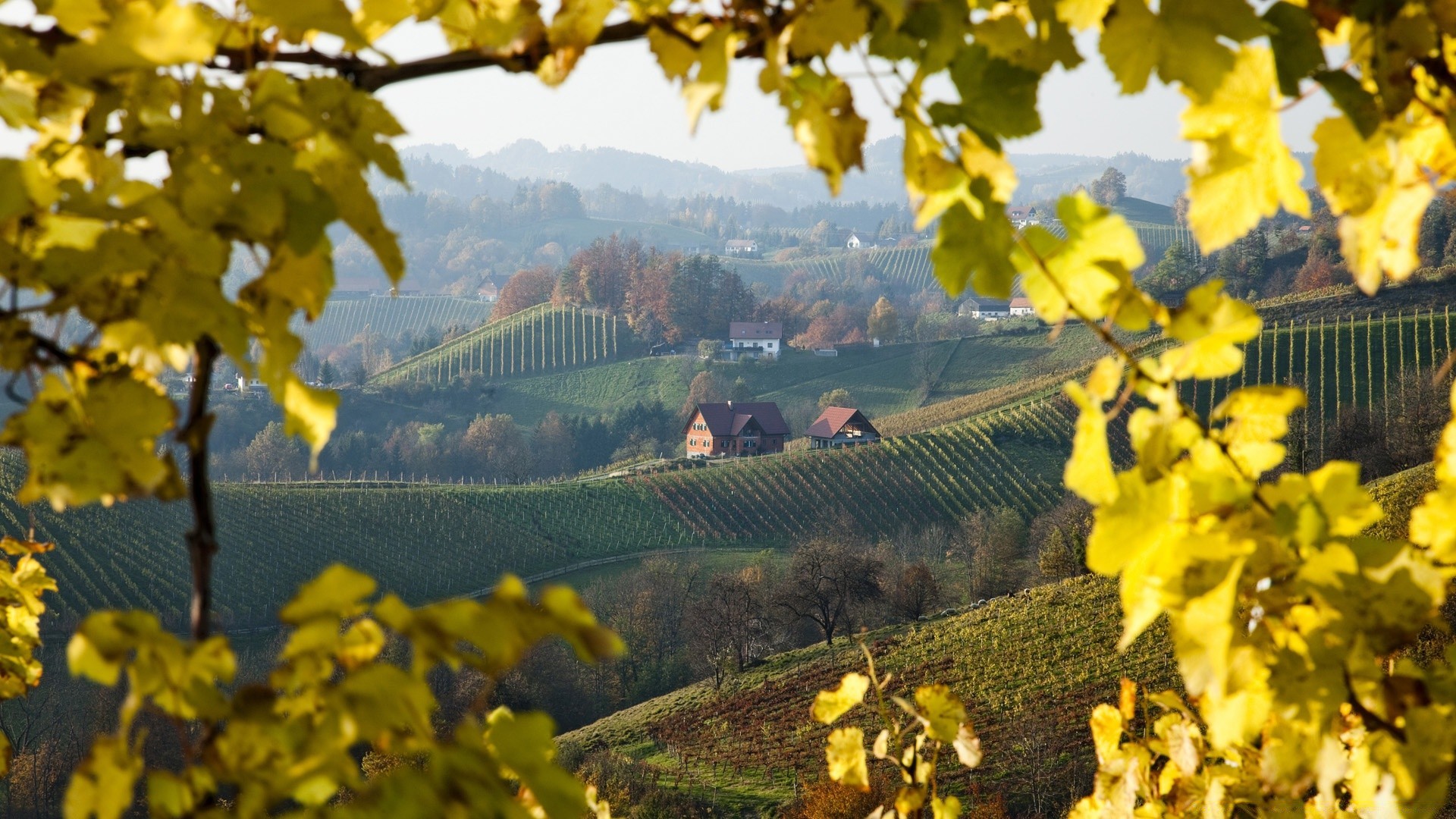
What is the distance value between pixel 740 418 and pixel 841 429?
5420mm

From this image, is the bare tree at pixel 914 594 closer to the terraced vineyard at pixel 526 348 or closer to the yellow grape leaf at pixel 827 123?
the yellow grape leaf at pixel 827 123

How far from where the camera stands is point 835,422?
138ft

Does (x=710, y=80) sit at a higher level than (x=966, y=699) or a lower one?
higher

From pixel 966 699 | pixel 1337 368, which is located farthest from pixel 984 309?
pixel 966 699

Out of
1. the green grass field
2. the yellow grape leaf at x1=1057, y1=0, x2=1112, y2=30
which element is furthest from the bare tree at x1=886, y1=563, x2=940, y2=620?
the green grass field

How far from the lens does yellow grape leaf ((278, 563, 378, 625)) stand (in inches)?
21.0

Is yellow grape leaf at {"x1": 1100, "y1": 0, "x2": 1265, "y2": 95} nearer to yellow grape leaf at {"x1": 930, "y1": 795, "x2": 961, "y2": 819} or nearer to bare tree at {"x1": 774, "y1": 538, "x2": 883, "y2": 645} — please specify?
yellow grape leaf at {"x1": 930, "y1": 795, "x2": 961, "y2": 819}

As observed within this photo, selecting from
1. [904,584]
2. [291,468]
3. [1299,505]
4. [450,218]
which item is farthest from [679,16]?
[450,218]

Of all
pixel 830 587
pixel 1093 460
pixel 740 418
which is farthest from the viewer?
pixel 740 418

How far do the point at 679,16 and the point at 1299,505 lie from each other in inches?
22.2

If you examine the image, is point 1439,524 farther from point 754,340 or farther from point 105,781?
point 754,340

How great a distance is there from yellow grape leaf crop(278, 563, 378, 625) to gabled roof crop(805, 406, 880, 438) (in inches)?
1579

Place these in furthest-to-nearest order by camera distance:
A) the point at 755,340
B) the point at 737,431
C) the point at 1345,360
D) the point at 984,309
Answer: the point at 984,309, the point at 755,340, the point at 737,431, the point at 1345,360

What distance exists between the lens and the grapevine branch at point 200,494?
61 cm
